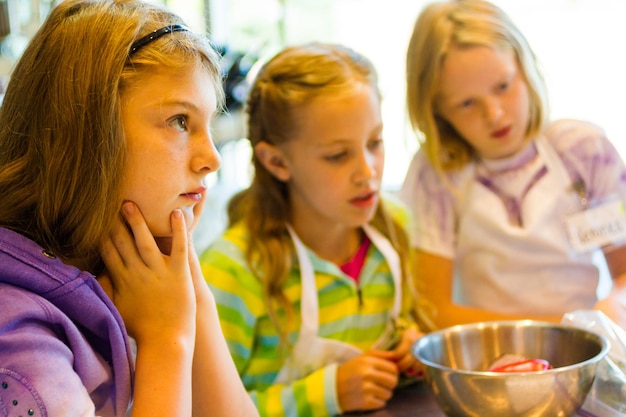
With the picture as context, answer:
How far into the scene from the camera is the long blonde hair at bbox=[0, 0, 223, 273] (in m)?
0.82

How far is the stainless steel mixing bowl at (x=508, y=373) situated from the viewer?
0.93 meters

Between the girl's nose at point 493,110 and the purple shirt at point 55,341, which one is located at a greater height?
the girl's nose at point 493,110

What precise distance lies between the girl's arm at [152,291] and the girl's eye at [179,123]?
99mm

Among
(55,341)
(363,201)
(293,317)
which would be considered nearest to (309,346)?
(293,317)

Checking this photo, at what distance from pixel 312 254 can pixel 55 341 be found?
66cm

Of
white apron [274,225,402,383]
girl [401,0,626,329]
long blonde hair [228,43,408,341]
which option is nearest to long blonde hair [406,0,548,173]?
girl [401,0,626,329]

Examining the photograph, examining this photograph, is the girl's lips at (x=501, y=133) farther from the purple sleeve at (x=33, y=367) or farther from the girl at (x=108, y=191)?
the purple sleeve at (x=33, y=367)

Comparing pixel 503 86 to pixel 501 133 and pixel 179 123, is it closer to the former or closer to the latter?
pixel 501 133

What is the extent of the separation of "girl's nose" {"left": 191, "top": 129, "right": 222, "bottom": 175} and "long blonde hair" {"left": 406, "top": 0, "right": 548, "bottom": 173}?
69 centimetres

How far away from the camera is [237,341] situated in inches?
51.4

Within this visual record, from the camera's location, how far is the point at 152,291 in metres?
0.92

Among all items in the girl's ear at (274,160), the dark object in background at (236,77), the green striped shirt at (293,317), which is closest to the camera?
the green striped shirt at (293,317)

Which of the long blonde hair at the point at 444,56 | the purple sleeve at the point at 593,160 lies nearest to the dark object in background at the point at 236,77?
the long blonde hair at the point at 444,56

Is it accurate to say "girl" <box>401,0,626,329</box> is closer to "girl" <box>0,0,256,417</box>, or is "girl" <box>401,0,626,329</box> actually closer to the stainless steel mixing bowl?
the stainless steel mixing bowl
